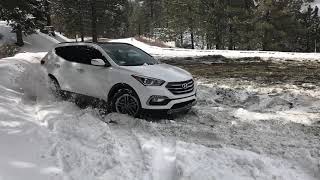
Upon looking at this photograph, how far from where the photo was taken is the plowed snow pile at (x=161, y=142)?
21.3 feet

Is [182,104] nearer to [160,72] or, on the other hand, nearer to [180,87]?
[180,87]

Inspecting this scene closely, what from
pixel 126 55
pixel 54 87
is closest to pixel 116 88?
pixel 126 55

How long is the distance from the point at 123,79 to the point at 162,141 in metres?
2.16

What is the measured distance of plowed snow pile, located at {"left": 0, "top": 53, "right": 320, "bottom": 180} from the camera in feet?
21.3

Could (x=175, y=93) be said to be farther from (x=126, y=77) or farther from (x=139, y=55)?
(x=139, y=55)

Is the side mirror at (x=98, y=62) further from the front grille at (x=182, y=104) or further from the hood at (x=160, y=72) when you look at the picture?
the front grille at (x=182, y=104)

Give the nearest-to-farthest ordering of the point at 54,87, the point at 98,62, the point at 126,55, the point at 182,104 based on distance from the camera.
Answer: the point at 182,104
the point at 98,62
the point at 126,55
the point at 54,87

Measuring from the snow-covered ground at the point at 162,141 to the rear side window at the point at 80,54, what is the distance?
1.15 metres

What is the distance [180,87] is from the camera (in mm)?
9578

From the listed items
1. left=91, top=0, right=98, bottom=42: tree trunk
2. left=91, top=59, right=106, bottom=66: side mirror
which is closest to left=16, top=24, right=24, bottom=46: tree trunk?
left=91, top=0, right=98, bottom=42: tree trunk

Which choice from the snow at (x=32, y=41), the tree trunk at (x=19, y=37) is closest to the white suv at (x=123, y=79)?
the snow at (x=32, y=41)

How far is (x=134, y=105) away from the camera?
31.2 ft

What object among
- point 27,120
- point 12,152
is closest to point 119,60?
point 27,120

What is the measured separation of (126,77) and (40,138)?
Result: 8.15ft
